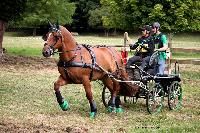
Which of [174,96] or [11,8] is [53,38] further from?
[11,8]

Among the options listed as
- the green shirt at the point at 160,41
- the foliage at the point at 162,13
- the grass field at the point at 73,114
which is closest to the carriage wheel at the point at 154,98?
the grass field at the point at 73,114

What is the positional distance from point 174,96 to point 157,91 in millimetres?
722

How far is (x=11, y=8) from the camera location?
25.7 m

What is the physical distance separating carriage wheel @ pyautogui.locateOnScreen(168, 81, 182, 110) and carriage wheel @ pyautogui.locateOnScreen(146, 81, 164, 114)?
27 centimetres

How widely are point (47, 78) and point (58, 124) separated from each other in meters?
9.59

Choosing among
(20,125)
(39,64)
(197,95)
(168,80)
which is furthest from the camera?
(39,64)

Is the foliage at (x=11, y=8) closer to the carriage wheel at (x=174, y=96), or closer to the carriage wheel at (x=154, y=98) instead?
the carriage wheel at (x=174, y=96)

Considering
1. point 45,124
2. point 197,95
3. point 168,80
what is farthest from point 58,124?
point 197,95

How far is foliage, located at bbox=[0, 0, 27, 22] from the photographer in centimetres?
2520

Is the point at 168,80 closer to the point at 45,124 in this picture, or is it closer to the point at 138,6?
the point at 45,124

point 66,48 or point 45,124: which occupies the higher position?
point 66,48

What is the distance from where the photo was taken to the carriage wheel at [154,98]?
12.8m

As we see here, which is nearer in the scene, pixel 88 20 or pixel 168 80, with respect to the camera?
pixel 168 80

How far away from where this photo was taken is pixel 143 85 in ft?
43.0
